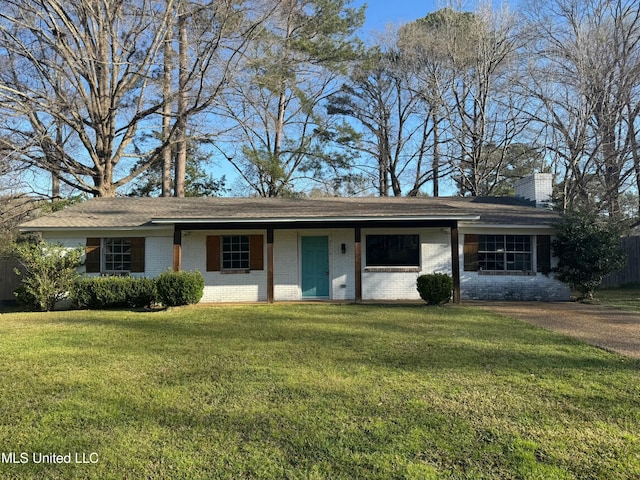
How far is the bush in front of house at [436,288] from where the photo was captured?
11180 mm

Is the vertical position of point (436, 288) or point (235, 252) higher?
point (235, 252)

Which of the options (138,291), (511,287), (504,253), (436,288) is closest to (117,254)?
(138,291)

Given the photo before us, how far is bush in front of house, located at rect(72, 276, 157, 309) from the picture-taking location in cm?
1154

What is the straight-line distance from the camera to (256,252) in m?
13.4

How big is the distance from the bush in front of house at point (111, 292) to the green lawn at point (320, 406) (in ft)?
12.8

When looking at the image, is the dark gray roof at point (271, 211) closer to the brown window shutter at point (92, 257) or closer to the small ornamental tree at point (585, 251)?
the brown window shutter at point (92, 257)

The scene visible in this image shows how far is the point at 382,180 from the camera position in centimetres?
2844

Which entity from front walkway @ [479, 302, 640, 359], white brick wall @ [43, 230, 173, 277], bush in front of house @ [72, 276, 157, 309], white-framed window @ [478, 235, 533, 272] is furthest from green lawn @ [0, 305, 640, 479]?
white-framed window @ [478, 235, 533, 272]

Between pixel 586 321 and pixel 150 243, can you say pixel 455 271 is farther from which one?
pixel 150 243

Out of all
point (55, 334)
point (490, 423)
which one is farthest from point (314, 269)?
point (490, 423)

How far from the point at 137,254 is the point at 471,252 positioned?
10.2 meters

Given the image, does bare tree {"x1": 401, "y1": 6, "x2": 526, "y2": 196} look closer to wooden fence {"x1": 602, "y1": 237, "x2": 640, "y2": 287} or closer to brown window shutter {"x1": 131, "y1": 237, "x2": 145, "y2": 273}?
wooden fence {"x1": 602, "y1": 237, "x2": 640, "y2": 287}

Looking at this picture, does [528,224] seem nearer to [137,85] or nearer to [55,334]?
[55,334]

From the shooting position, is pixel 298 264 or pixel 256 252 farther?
pixel 298 264
